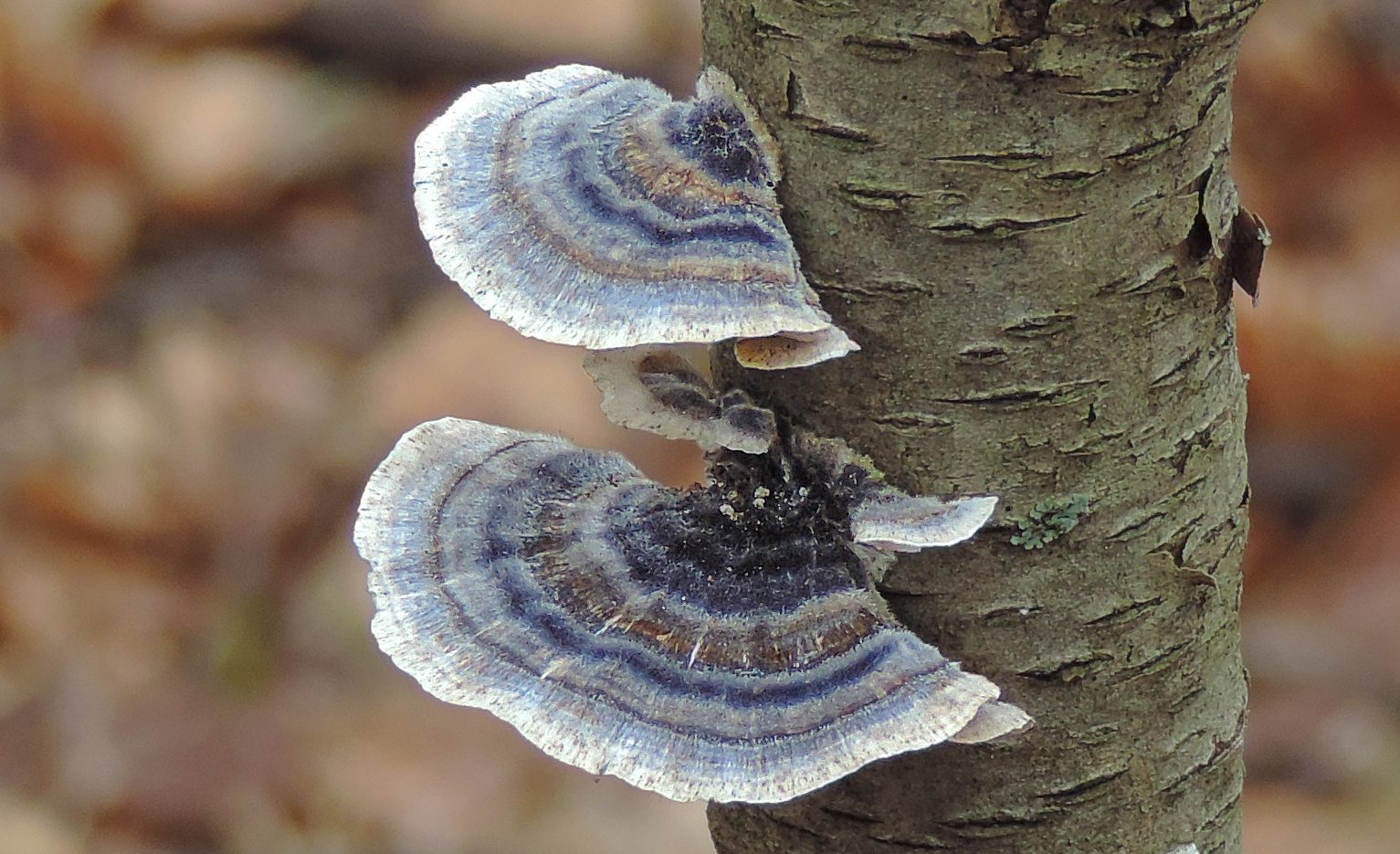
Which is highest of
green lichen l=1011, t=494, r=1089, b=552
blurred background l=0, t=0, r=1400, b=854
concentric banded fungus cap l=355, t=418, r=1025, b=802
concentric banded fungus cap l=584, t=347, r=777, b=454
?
blurred background l=0, t=0, r=1400, b=854

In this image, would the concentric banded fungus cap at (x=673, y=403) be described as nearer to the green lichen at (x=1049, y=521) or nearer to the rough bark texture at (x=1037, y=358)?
the rough bark texture at (x=1037, y=358)

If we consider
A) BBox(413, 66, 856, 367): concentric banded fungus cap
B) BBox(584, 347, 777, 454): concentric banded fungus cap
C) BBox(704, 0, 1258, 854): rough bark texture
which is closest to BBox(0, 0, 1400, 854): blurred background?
BBox(704, 0, 1258, 854): rough bark texture

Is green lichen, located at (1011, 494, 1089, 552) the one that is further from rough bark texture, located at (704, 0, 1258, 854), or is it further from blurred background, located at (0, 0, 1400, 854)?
blurred background, located at (0, 0, 1400, 854)

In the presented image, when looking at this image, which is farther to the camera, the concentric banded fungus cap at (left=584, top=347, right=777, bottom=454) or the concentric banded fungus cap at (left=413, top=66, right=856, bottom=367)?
the concentric banded fungus cap at (left=584, top=347, right=777, bottom=454)

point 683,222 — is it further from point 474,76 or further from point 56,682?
point 474,76

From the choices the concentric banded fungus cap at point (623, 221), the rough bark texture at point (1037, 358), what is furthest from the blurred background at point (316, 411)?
the concentric banded fungus cap at point (623, 221)

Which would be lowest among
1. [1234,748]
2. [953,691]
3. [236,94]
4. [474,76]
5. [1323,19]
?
[953,691]

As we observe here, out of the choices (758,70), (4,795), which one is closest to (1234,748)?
(758,70)
